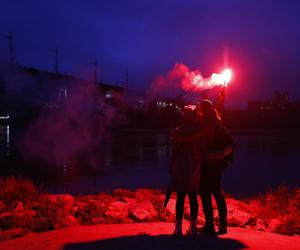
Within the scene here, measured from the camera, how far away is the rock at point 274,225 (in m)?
8.80

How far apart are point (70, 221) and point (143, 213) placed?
4.54ft

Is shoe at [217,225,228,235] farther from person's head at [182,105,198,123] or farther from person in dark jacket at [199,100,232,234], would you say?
person's head at [182,105,198,123]

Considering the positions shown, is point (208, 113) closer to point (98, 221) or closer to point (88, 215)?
point (98, 221)

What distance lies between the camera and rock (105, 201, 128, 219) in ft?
28.6

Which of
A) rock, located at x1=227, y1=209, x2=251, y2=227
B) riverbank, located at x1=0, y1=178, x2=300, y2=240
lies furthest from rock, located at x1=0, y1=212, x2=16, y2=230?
rock, located at x1=227, y1=209, x2=251, y2=227

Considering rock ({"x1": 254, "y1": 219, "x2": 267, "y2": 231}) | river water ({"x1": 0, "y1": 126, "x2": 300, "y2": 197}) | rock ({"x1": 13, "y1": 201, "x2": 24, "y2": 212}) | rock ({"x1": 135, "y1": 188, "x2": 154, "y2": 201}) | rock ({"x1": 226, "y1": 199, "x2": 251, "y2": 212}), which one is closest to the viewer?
rock ({"x1": 254, "y1": 219, "x2": 267, "y2": 231})

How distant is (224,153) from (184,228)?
4.86 feet

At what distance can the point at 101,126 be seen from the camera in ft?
271

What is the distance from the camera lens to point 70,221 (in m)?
8.20

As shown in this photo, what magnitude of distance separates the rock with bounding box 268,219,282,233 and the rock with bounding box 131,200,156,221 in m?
2.17

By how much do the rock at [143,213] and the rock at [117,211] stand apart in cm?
19

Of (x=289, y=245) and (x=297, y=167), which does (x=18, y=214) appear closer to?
(x=289, y=245)

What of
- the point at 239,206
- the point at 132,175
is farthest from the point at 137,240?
the point at 132,175

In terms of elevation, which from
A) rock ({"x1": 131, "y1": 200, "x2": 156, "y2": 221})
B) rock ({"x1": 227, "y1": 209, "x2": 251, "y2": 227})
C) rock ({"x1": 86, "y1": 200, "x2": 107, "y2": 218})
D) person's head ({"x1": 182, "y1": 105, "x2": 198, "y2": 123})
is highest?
person's head ({"x1": 182, "y1": 105, "x2": 198, "y2": 123})
